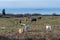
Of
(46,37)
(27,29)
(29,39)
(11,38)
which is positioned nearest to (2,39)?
(11,38)

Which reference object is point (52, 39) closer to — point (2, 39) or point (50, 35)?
point (50, 35)

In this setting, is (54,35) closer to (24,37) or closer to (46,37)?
(46,37)

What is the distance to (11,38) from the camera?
15.9 metres

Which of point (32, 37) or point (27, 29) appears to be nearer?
point (32, 37)

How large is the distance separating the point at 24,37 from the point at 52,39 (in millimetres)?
1570

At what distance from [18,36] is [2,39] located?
1016 mm

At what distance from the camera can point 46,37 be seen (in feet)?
52.2

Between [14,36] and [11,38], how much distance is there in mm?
483

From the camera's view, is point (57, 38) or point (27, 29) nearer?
point (57, 38)

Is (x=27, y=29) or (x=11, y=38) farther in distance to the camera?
(x=27, y=29)

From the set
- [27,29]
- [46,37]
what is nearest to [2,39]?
[46,37]

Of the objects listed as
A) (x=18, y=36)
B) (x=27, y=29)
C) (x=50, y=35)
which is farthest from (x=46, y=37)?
(x=27, y=29)

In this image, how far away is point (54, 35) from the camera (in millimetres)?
16156

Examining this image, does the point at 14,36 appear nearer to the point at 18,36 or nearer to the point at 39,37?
the point at 18,36
